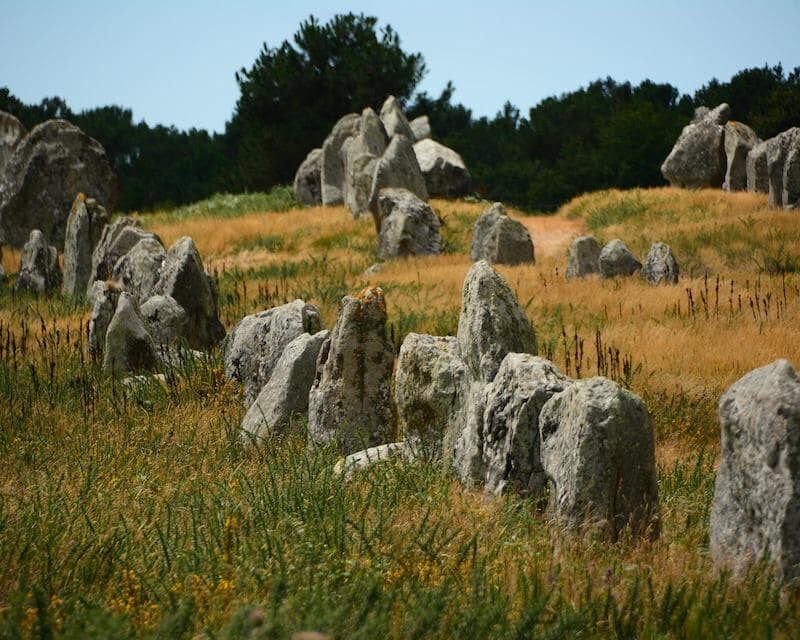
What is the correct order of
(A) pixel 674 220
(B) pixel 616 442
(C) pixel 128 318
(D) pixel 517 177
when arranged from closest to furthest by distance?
(B) pixel 616 442
(C) pixel 128 318
(A) pixel 674 220
(D) pixel 517 177

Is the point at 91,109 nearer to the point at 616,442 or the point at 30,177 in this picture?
the point at 30,177

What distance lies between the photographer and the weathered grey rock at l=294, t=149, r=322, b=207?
110 ft

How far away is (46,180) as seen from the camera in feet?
80.4

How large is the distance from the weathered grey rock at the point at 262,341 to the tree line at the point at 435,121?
28517mm

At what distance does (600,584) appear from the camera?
455 centimetres

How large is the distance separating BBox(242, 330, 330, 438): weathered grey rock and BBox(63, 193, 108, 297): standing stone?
9801 millimetres

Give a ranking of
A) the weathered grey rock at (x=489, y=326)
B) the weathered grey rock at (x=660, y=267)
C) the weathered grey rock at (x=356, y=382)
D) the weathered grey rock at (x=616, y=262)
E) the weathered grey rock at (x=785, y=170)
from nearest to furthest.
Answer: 1. the weathered grey rock at (x=489, y=326)
2. the weathered grey rock at (x=356, y=382)
3. the weathered grey rock at (x=660, y=267)
4. the weathered grey rock at (x=616, y=262)
5. the weathered grey rock at (x=785, y=170)

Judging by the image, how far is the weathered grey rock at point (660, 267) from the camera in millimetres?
16656

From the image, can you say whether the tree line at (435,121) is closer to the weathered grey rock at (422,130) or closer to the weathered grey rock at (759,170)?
the weathered grey rock at (422,130)

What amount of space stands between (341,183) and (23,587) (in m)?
28.2

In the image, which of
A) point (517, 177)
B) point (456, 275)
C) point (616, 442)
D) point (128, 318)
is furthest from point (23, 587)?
point (517, 177)

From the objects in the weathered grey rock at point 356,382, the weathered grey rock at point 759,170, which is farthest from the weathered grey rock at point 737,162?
the weathered grey rock at point 356,382

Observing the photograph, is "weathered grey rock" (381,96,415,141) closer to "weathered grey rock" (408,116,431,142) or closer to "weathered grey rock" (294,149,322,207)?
"weathered grey rock" (294,149,322,207)

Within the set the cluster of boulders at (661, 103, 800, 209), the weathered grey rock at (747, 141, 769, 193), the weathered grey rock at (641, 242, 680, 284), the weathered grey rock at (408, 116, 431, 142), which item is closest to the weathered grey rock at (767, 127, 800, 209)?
the cluster of boulders at (661, 103, 800, 209)
